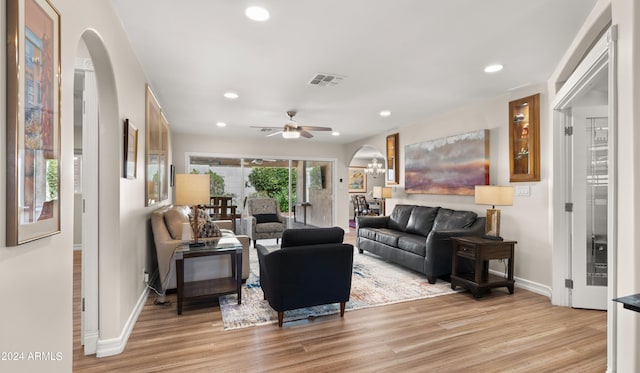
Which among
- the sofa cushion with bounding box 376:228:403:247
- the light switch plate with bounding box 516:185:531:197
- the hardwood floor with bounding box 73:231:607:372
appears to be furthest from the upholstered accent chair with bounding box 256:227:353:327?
the light switch plate with bounding box 516:185:531:197

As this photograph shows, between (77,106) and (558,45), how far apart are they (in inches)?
239

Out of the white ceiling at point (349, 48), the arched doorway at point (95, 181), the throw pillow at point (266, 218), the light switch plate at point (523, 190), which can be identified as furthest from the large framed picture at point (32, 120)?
the throw pillow at point (266, 218)

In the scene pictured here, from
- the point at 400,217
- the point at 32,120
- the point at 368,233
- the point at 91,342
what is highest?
the point at 32,120

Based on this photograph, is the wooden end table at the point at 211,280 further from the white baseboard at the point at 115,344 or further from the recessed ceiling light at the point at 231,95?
the recessed ceiling light at the point at 231,95

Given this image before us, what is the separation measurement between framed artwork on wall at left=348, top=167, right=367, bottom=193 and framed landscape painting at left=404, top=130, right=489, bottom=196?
5.83 metres

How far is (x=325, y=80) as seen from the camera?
370 cm

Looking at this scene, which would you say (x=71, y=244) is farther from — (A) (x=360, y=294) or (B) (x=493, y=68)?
(B) (x=493, y=68)

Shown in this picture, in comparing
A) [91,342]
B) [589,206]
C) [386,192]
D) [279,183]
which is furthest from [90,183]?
[279,183]

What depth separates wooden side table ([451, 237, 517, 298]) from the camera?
3613 mm

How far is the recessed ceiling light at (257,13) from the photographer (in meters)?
2.23

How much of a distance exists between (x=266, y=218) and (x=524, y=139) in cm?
496

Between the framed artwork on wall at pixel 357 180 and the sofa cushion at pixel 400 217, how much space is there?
6077mm

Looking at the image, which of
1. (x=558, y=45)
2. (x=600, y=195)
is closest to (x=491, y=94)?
(x=558, y=45)

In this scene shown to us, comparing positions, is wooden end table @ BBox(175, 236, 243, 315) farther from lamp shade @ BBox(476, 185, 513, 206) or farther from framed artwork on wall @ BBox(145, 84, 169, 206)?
lamp shade @ BBox(476, 185, 513, 206)
